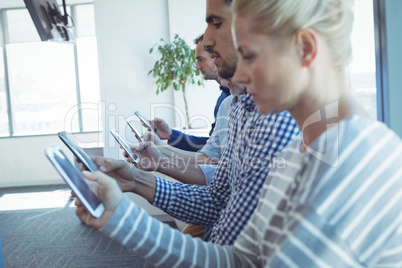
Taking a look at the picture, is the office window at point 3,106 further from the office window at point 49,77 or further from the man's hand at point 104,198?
the man's hand at point 104,198

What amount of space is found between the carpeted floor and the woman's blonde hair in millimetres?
2404

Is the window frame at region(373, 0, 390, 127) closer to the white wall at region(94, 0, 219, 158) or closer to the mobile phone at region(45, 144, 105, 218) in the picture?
the mobile phone at region(45, 144, 105, 218)

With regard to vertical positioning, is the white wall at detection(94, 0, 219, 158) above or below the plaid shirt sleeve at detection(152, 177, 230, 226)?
above

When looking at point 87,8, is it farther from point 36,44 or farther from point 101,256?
point 101,256

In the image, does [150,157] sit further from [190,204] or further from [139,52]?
[139,52]

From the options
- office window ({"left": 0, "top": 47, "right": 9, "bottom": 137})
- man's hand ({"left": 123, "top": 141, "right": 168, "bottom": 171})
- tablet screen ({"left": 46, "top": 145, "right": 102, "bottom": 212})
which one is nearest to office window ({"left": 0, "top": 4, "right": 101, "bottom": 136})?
office window ({"left": 0, "top": 47, "right": 9, "bottom": 137})

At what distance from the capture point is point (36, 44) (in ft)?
19.3

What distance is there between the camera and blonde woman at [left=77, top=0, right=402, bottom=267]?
2.00 feet

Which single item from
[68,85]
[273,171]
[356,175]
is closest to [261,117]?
[273,171]

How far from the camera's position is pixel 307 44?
70 centimetres

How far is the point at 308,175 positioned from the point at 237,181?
0.50 meters

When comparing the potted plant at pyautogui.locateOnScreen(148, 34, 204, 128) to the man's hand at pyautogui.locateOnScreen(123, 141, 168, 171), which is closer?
the man's hand at pyautogui.locateOnScreen(123, 141, 168, 171)

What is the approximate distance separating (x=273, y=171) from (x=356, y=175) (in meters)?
0.26

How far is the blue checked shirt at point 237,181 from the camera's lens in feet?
3.28
